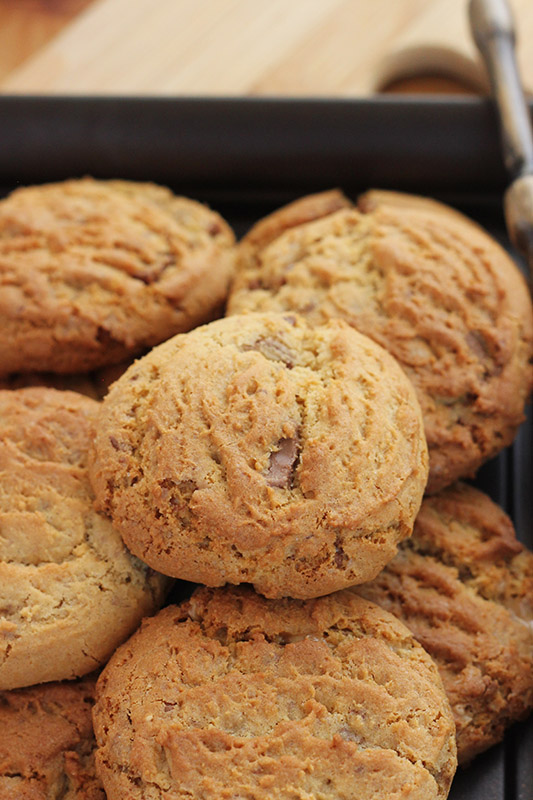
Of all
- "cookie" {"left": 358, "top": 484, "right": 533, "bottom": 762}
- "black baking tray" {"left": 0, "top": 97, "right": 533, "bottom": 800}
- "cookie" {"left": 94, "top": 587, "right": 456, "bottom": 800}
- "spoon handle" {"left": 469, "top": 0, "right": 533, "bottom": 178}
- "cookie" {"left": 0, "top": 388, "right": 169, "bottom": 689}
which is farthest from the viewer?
"black baking tray" {"left": 0, "top": 97, "right": 533, "bottom": 800}

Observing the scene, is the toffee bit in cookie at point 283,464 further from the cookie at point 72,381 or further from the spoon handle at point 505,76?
the spoon handle at point 505,76

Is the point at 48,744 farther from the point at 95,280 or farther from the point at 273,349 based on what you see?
the point at 95,280

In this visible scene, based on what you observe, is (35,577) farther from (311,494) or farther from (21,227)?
(21,227)

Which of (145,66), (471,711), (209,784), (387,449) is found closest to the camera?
(209,784)

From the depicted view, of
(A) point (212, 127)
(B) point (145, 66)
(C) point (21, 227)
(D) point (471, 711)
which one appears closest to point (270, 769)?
(D) point (471, 711)

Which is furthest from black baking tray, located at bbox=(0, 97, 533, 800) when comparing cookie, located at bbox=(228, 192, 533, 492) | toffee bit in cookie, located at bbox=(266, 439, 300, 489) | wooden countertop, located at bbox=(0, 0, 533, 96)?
toffee bit in cookie, located at bbox=(266, 439, 300, 489)

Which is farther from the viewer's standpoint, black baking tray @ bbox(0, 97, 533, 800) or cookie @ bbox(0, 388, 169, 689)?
black baking tray @ bbox(0, 97, 533, 800)

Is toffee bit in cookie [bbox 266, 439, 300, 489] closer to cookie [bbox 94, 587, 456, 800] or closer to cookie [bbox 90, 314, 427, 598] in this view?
cookie [bbox 90, 314, 427, 598]

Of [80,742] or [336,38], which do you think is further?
[336,38]
